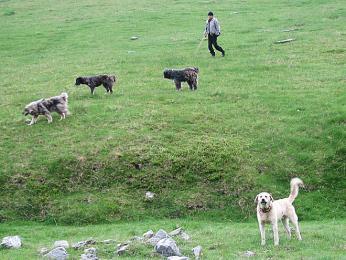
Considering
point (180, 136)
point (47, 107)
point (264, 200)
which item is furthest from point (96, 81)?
point (264, 200)

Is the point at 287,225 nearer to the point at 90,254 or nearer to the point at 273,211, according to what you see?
the point at 273,211

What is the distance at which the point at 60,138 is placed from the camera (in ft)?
92.7

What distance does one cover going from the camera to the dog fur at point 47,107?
29.9 metres

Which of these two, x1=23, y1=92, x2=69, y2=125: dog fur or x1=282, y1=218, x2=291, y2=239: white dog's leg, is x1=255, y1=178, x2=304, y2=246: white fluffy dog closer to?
x1=282, y1=218, x2=291, y2=239: white dog's leg

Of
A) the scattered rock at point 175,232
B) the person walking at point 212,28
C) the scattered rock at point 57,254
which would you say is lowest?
the scattered rock at point 175,232

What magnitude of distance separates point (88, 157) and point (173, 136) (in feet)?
13.5

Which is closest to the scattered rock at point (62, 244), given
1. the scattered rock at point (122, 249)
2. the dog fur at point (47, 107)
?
the scattered rock at point (122, 249)

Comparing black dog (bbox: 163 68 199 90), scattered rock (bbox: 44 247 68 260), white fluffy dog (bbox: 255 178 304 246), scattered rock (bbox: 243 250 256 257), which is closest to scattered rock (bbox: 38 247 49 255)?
scattered rock (bbox: 44 247 68 260)

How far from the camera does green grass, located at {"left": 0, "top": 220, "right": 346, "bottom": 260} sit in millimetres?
17203

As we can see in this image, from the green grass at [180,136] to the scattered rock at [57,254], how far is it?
5.86 m

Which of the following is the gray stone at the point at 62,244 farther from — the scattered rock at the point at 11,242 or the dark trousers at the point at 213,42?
the dark trousers at the point at 213,42

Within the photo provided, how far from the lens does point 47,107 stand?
1186 inches

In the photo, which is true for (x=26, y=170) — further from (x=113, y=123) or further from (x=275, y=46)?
(x=275, y=46)

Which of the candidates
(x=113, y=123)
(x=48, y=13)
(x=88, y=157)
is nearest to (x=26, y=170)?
(x=88, y=157)
